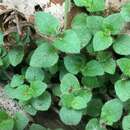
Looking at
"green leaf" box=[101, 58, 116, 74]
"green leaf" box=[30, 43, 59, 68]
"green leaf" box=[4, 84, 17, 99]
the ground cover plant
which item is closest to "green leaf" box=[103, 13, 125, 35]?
the ground cover plant

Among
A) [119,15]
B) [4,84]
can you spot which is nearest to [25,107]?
[4,84]

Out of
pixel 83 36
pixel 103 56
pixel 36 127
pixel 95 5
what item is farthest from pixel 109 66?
pixel 36 127

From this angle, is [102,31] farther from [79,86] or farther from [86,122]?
[86,122]

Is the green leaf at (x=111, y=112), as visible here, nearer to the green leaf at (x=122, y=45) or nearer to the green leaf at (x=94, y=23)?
the green leaf at (x=122, y=45)

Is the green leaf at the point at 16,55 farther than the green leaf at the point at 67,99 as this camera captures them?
Yes

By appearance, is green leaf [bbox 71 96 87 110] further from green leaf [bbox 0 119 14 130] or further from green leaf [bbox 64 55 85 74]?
green leaf [bbox 0 119 14 130]

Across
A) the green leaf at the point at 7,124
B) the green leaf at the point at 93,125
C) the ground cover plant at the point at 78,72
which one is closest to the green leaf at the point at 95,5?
the ground cover plant at the point at 78,72

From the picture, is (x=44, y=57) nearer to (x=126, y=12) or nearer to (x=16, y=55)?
(x=16, y=55)
